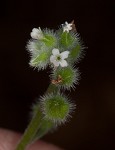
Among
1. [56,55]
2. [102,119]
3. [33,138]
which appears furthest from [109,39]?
[56,55]

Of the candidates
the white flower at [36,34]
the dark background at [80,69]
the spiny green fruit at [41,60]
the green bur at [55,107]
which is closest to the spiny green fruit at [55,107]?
the green bur at [55,107]

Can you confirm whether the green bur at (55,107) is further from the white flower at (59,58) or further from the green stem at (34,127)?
the white flower at (59,58)

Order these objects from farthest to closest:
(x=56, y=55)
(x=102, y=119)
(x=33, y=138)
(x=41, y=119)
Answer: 1. (x=102, y=119)
2. (x=33, y=138)
3. (x=41, y=119)
4. (x=56, y=55)

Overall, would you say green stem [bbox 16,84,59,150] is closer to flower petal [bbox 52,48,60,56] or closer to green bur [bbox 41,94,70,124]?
green bur [bbox 41,94,70,124]

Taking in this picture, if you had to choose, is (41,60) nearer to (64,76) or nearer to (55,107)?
(64,76)

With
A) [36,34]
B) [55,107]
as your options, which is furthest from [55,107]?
[36,34]

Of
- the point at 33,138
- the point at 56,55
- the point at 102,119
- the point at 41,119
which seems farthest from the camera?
the point at 102,119

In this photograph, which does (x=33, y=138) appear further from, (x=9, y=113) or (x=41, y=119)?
(x=9, y=113)
